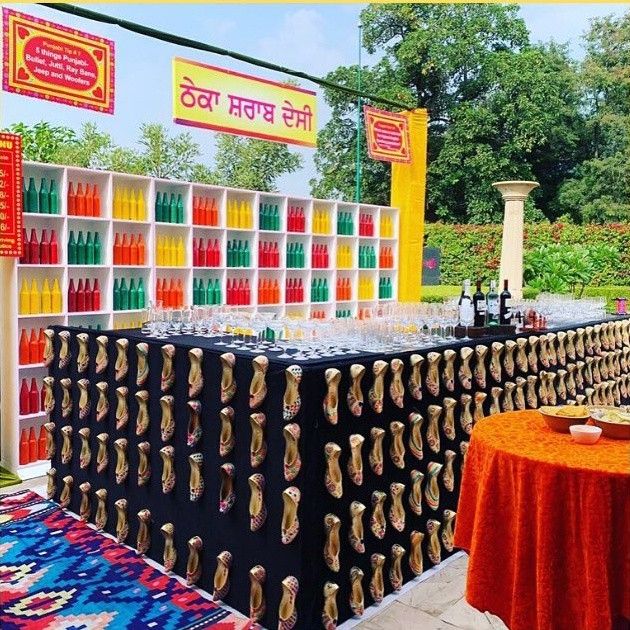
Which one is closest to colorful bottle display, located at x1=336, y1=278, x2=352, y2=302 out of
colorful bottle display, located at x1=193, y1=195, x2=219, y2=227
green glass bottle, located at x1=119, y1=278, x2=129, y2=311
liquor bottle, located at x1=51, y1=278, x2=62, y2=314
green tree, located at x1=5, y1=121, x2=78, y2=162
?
colorful bottle display, located at x1=193, y1=195, x2=219, y2=227

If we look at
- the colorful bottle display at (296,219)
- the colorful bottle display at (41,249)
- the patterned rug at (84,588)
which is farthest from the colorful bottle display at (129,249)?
the patterned rug at (84,588)

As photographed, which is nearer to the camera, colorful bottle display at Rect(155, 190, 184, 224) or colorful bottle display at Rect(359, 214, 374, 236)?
colorful bottle display at Rect(155, 190, 184, 224)

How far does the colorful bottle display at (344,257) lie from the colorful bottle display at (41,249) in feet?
10.1

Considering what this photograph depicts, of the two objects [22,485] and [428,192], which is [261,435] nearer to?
[22,485]

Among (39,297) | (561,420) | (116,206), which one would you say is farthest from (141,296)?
(561,420)

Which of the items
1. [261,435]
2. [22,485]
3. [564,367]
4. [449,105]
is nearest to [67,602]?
[261,435]

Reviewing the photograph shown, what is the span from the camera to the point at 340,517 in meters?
2.56

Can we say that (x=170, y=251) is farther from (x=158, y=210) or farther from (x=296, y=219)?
(x=296, y=219)

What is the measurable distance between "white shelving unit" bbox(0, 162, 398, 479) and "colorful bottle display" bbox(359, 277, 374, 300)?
0.28m

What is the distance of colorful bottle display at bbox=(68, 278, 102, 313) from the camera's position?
4879 millimetres

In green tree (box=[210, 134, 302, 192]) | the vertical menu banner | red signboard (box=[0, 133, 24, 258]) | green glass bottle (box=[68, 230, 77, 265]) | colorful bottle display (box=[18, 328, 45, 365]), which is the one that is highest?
green tree (box=[210, 134, 302, 192])

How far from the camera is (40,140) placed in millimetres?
20422

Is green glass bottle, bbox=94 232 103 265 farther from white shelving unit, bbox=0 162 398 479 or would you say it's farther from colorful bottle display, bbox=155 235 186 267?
colorful bottle display, bbox=155 235 186 267

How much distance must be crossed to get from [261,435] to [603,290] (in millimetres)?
12818
